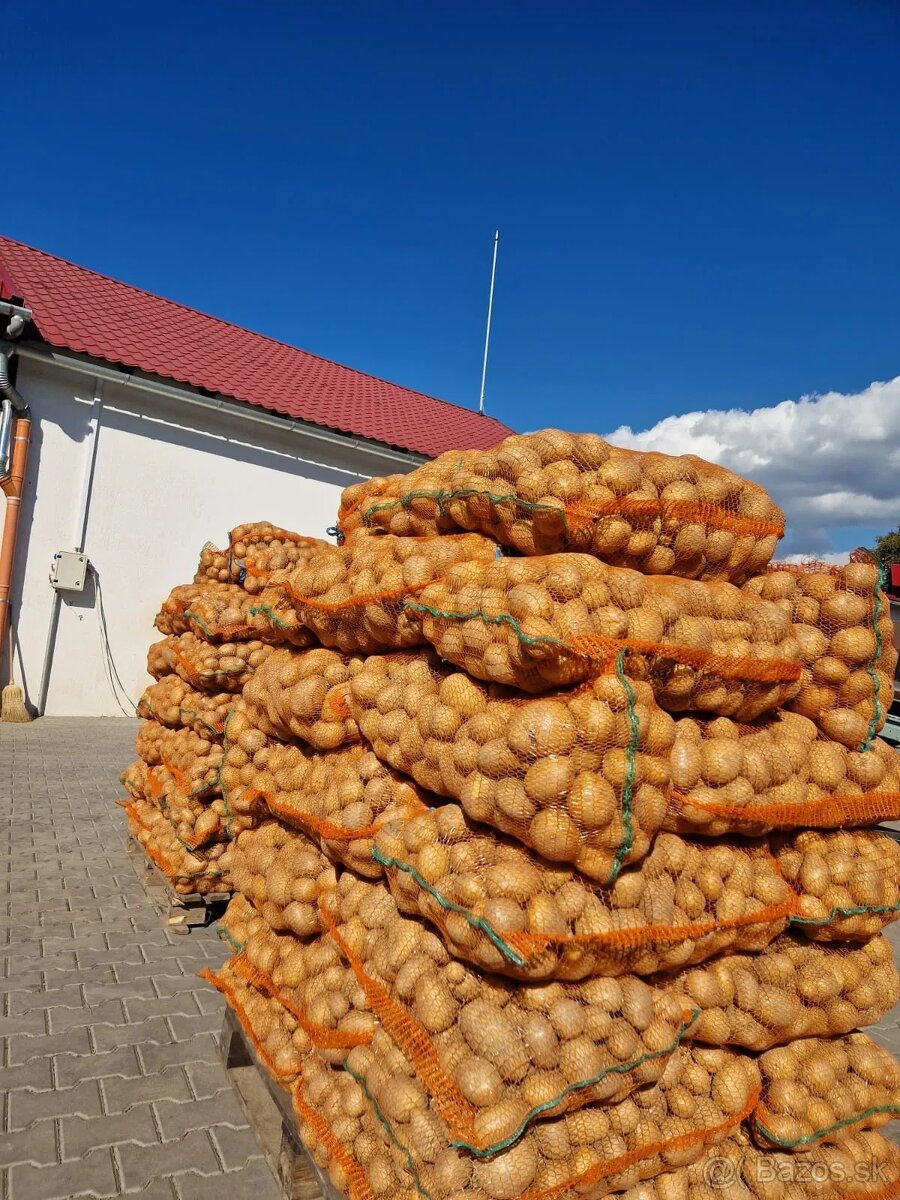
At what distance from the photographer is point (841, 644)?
9.06 feet

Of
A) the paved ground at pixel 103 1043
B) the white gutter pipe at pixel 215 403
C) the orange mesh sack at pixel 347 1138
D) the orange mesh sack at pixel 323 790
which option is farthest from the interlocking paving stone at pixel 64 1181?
the white gutter pipe at pixel 215 403

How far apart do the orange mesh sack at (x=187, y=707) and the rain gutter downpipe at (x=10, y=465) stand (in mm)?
5111

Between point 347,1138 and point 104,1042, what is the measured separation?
158 cm

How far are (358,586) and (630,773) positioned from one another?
1.34 meters

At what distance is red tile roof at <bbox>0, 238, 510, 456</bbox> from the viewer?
10633 mm

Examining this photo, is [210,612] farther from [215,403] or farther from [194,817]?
[215,403]

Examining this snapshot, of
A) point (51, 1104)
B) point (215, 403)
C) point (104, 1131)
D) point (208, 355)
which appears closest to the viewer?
point (104, 1131)

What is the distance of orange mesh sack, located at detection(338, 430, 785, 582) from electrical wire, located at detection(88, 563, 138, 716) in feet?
29.0

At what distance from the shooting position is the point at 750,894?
Answer: 2.50 metres

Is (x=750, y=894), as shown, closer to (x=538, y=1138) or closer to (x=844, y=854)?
(x=844, y=854)

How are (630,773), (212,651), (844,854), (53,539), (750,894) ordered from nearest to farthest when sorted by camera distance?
1. (630,773)
2. (750,894)
3. (844,854)
4. (212,651)
5. (53,539)

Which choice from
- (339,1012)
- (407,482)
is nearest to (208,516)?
(407,482)

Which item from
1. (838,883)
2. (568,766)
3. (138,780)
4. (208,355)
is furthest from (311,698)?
(208,355)

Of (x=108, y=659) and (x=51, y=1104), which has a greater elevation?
(x=108, y=659)
